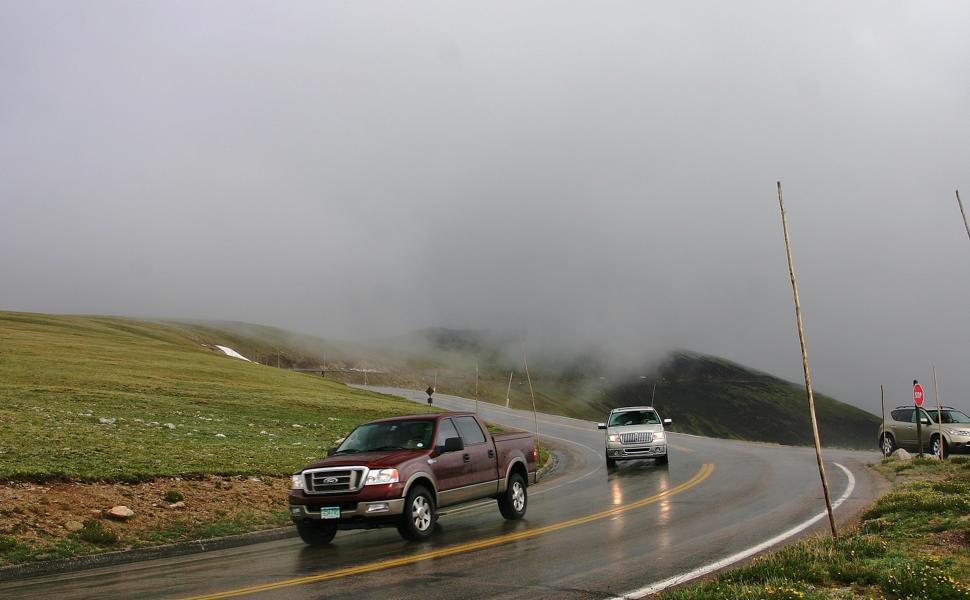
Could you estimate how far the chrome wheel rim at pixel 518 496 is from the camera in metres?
14.8

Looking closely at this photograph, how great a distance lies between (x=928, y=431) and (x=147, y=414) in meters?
28.0

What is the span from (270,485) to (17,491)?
549 cm

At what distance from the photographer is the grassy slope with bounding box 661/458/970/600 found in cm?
687

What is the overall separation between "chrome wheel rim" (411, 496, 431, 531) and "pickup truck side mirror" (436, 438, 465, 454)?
0.90 meters

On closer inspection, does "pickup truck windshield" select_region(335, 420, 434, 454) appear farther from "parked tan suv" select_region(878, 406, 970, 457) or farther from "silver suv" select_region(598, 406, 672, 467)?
"parked tan suv" select_region(878, 406, 970, 457)

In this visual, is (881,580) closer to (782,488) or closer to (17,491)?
(782,488)

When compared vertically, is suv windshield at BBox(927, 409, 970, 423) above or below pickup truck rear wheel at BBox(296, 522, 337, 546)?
below

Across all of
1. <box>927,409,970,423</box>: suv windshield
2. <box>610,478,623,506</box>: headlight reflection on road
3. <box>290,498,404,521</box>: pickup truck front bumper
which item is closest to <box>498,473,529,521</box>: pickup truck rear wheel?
<box>610,478,623,506</box>: headlight reflection on road

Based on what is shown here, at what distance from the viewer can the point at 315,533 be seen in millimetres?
12883

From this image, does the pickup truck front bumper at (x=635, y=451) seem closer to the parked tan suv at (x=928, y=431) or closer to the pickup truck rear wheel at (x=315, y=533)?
the parked tan suv at (x=928, y=431)

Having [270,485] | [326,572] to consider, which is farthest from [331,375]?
[326,572]

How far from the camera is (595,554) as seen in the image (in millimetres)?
10375

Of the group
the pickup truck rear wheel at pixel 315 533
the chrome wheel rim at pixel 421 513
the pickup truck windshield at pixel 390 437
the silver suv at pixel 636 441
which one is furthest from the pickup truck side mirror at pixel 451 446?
the silver suv at pixel 636 441

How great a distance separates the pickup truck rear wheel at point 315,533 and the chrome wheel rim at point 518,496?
3547mm
